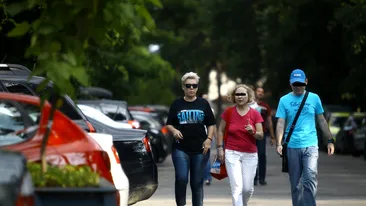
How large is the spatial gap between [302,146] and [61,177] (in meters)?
5.40

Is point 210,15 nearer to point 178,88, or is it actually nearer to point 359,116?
point 359,116

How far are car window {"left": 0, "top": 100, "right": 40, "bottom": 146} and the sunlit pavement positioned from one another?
7518 millimetres

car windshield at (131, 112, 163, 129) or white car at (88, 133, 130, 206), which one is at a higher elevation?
car windshield at (131, 112, 163, 129)

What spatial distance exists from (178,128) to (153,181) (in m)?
0.72

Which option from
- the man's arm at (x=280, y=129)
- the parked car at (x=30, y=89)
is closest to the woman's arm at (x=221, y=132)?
the man's arm at (x=280, y=129)

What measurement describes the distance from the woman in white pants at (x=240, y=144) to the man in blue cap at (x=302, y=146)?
0.39 metres

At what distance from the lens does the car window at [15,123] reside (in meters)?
9.02

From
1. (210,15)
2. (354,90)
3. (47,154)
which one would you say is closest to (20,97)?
(47,154)

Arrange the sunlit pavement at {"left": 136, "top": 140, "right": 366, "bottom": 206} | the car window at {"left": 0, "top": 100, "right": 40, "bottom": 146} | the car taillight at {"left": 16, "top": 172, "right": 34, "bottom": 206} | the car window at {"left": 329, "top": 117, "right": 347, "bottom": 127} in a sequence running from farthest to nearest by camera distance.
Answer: the car window at {"left": 329, "top": 117, "right": 347, "bottom": 127}, the sunlit pavement at {"left": 136, "top": 140, "right": 366, "bottom": 206}, the car window at {"left": 0, "top": 100, "right": 40, "bottom": 146}, the car taillight at {"left": 16, "top": 172, "right": 34, "bottom": 206}

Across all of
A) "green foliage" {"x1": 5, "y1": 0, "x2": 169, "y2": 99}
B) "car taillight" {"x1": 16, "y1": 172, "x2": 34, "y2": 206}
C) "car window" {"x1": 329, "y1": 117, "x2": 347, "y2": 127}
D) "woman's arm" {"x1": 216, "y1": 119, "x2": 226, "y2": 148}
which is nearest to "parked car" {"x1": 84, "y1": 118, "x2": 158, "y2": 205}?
"woman's arm" {"x1": 216, "y1": 119, "x2": 226, "y2": 148}

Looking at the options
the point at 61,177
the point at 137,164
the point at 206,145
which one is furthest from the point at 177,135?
the point at 61,177

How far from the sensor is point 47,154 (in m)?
8.78

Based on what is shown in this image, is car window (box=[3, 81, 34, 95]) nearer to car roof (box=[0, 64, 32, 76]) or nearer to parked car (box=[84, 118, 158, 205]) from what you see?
car roof (box=[0, 64, 32, 76])

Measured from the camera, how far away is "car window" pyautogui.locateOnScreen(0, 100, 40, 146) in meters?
9.02
